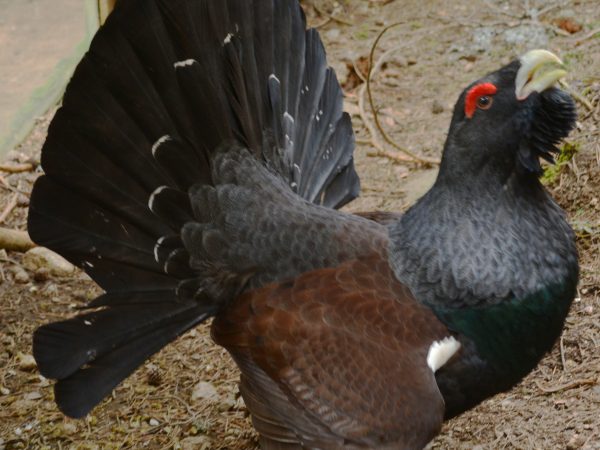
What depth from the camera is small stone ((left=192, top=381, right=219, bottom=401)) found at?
15.2 ft

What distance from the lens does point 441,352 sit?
3500 millimetres

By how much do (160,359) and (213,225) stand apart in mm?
1316

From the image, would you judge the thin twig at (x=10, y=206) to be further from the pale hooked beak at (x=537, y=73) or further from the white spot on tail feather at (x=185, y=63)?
the pale hooked beak at (x=537, y=73)

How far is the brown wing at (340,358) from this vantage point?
3.37 meters

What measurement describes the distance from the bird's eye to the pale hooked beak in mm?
107

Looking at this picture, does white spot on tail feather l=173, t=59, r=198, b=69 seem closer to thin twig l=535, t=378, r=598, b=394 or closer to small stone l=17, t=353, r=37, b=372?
small stone l=17, t=353, r=37, b=372

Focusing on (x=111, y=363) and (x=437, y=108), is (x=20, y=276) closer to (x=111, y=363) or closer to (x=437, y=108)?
(x=111, y=363)

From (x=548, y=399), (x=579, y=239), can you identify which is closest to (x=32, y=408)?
(x=548, y=399)

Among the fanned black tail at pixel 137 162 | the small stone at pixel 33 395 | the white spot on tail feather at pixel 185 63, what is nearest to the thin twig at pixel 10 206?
the small stone at pixel 33 395

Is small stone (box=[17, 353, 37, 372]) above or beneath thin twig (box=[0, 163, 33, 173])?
beneath

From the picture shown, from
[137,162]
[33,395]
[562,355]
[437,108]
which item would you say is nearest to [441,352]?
[562,355]

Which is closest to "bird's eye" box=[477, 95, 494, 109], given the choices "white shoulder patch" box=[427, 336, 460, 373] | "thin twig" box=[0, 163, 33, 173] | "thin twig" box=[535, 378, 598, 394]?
"white shoulder patch" box=[427, 336, 460, 373]

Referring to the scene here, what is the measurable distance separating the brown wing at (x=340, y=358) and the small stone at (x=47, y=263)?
6.55 feet

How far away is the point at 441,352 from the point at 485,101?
921 millimetres
